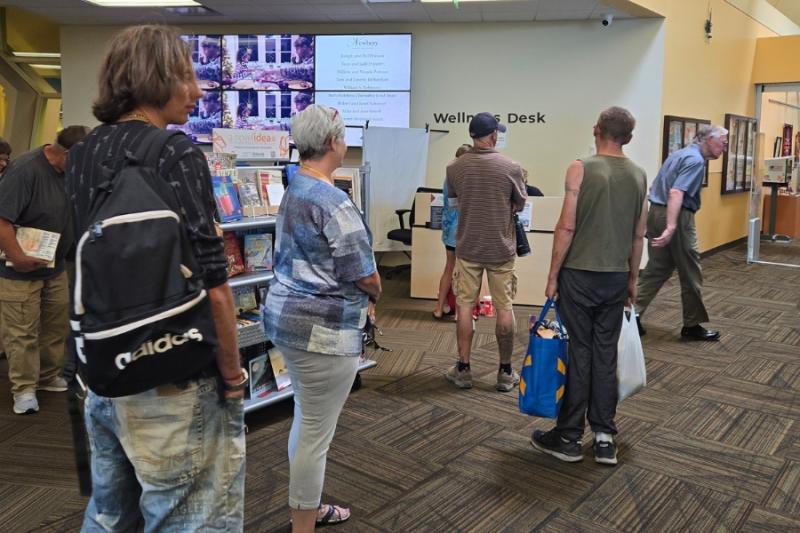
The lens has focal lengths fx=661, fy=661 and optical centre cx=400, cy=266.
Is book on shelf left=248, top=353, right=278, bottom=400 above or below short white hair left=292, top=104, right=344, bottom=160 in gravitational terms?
below

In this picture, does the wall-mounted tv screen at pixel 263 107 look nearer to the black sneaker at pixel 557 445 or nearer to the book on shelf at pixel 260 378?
the book on shelf at pixel 260 378

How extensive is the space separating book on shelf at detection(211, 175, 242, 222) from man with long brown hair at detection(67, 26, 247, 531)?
1.69 meters

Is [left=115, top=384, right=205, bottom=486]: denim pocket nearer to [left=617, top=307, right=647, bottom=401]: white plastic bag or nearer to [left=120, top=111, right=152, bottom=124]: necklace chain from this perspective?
[left=120, top=111, right=152, bottom=124]: necklace chain

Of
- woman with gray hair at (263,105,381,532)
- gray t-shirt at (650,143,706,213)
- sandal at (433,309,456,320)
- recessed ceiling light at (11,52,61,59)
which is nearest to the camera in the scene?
woman with gray hair at (263,105,381,532)

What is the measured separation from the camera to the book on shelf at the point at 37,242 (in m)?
3.20

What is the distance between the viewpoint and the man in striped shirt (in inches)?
135

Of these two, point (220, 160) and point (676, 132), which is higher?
point (676, 132)

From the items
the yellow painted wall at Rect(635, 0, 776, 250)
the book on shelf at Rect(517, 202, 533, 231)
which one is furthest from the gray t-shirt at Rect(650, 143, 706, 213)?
the yellow painted wall at Rect(635, 0, 776, 250)

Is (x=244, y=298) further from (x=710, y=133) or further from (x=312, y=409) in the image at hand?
(x=710, y=133)

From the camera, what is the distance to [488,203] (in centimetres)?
343

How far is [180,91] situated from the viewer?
124 centimetres

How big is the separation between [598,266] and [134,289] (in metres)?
1.97

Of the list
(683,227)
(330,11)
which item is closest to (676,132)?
(683,227)

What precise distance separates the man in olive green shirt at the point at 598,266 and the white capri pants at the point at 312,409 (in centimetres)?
113
